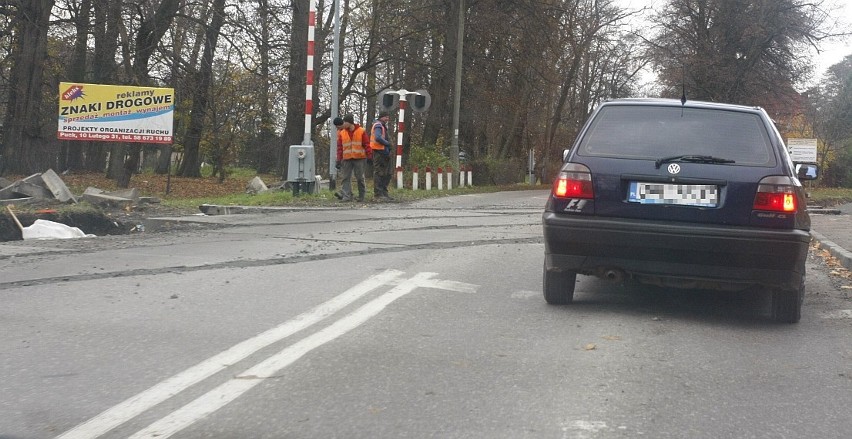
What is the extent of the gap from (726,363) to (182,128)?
38461 mm

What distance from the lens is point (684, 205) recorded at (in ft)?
20.6

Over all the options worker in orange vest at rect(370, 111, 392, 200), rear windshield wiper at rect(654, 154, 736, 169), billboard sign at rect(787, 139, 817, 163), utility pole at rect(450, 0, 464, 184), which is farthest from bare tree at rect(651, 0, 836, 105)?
rear windshield wiper at rect(654, 154, 736, 169)

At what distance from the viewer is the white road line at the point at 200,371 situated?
4062 mm

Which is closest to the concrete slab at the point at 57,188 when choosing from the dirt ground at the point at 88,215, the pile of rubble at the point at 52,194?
the pile of rubble at the point at 52,194

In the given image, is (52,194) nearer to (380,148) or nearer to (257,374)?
(380,148)

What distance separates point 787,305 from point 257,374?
151 inches

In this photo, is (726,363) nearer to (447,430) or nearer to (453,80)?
(447,430)

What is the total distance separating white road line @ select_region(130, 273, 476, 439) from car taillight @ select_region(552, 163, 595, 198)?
157 cm

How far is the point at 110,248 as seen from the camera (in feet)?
33.1

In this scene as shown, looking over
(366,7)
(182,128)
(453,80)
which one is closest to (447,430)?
(453,80)

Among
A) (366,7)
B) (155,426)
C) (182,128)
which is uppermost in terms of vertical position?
(366,7)

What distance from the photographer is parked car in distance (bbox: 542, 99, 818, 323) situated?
20.2 feet

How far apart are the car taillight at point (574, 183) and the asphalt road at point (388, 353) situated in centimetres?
90

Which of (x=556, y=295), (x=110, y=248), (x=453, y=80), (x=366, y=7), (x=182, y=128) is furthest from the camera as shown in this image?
(x=182, y=128)
